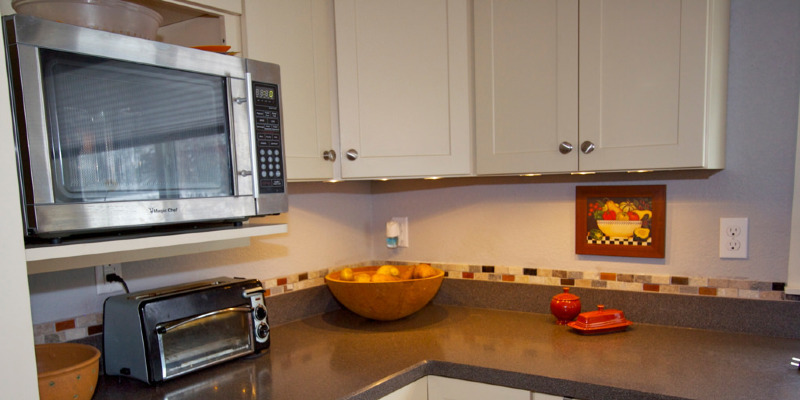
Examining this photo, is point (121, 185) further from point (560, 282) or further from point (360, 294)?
point (560, 282)

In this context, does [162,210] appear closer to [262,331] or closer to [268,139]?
Answer: [268,139]

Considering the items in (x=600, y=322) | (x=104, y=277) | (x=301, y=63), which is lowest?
(x=600, y=322)

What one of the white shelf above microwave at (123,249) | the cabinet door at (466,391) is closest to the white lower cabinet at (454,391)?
the cabinet door at (466,391)

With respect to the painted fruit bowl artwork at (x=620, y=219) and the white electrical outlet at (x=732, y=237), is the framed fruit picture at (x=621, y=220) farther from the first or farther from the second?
the white electrical outlet at (x=732, y=237)

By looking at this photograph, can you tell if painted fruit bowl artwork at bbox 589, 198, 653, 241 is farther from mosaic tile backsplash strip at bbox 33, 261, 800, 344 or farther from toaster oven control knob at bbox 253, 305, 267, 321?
toaster oven control knob at bbox 253, 305, 267, 321

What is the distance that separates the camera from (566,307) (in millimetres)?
1742

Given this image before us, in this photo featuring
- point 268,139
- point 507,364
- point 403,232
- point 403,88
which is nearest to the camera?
point 268,139

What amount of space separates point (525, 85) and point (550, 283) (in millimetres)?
724

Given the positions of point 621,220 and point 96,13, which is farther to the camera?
point 621,220

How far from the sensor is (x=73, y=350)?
134 cm

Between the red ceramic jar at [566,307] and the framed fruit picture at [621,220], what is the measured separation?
0.18 metres

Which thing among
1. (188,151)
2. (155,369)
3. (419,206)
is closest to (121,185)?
(188,151)

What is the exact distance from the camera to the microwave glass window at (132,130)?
99cm

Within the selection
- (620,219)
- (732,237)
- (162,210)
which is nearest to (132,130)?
(162,210)
